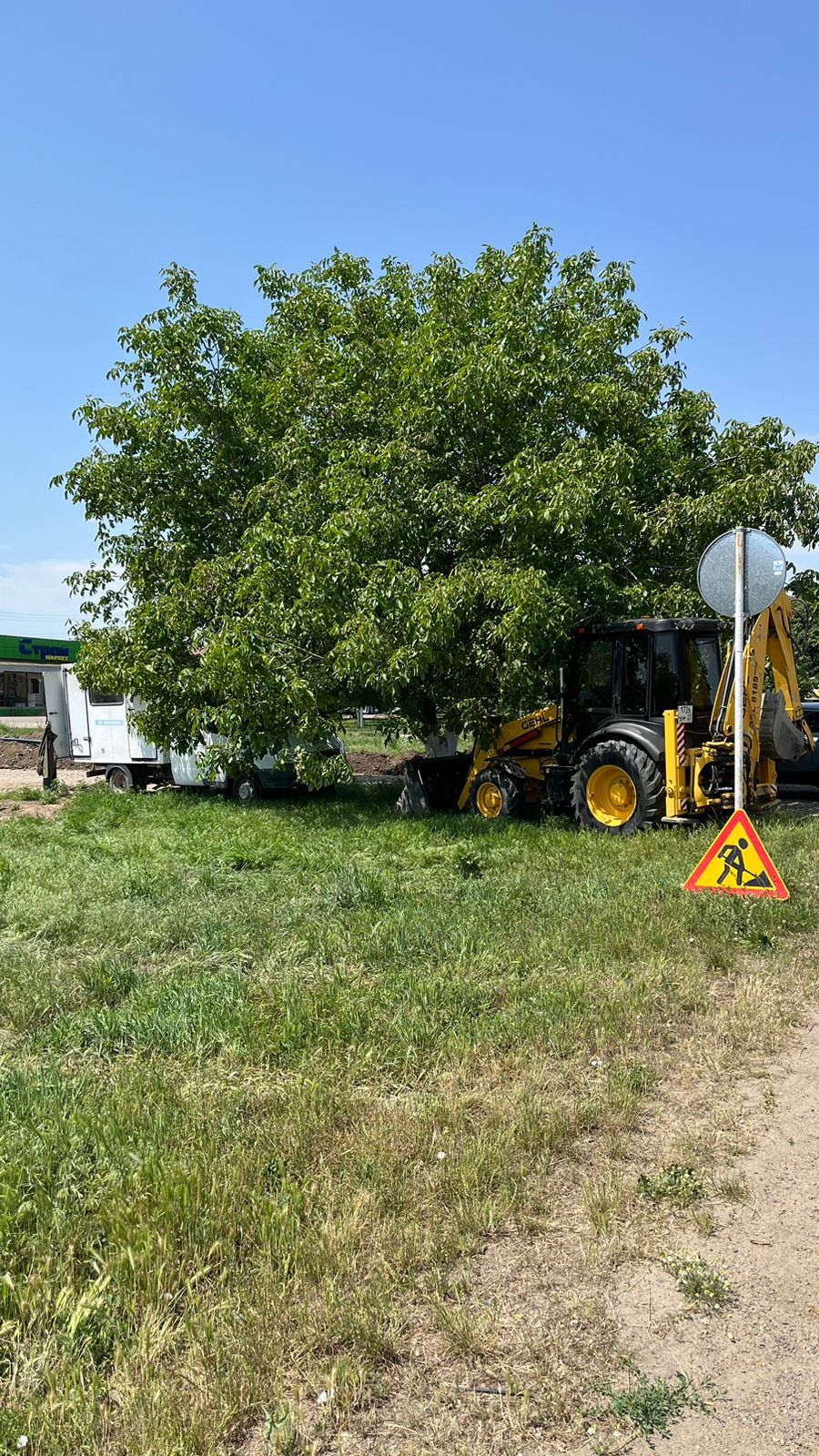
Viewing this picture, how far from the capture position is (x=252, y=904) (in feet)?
25.4

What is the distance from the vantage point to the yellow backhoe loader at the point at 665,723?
1022 cm

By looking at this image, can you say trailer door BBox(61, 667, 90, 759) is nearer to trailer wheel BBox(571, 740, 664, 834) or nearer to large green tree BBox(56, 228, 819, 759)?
large green tree BBox(56, 228, 819, 759)

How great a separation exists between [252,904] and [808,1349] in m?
5.67

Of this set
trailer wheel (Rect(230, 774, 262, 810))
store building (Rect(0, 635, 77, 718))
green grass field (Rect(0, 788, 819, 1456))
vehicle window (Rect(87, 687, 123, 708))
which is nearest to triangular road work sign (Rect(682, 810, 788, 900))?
green grass field (Rect(0, 788, 819, 1456))

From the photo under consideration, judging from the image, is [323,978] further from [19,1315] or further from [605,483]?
[605,483]

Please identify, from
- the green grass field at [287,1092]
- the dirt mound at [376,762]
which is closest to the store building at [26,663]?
the dirt mound at [376,762]

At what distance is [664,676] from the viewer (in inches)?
424

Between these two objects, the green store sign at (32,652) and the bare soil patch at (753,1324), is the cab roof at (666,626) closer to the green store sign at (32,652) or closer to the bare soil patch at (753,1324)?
the bare soil patch at (753,1324)

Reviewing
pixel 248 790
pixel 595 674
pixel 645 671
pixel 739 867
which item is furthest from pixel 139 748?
pixel 739 867

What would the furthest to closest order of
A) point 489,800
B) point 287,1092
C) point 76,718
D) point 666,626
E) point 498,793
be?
point 76,718 < point 489,800 < point 498,793 < point 666,626 < point 287,1092

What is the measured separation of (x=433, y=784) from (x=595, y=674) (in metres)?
3.31

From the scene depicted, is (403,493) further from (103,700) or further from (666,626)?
(103,700)

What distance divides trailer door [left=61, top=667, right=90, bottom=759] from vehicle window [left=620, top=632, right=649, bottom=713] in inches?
524

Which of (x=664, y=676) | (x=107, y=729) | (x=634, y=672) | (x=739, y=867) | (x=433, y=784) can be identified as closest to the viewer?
(x=739, y=867)
